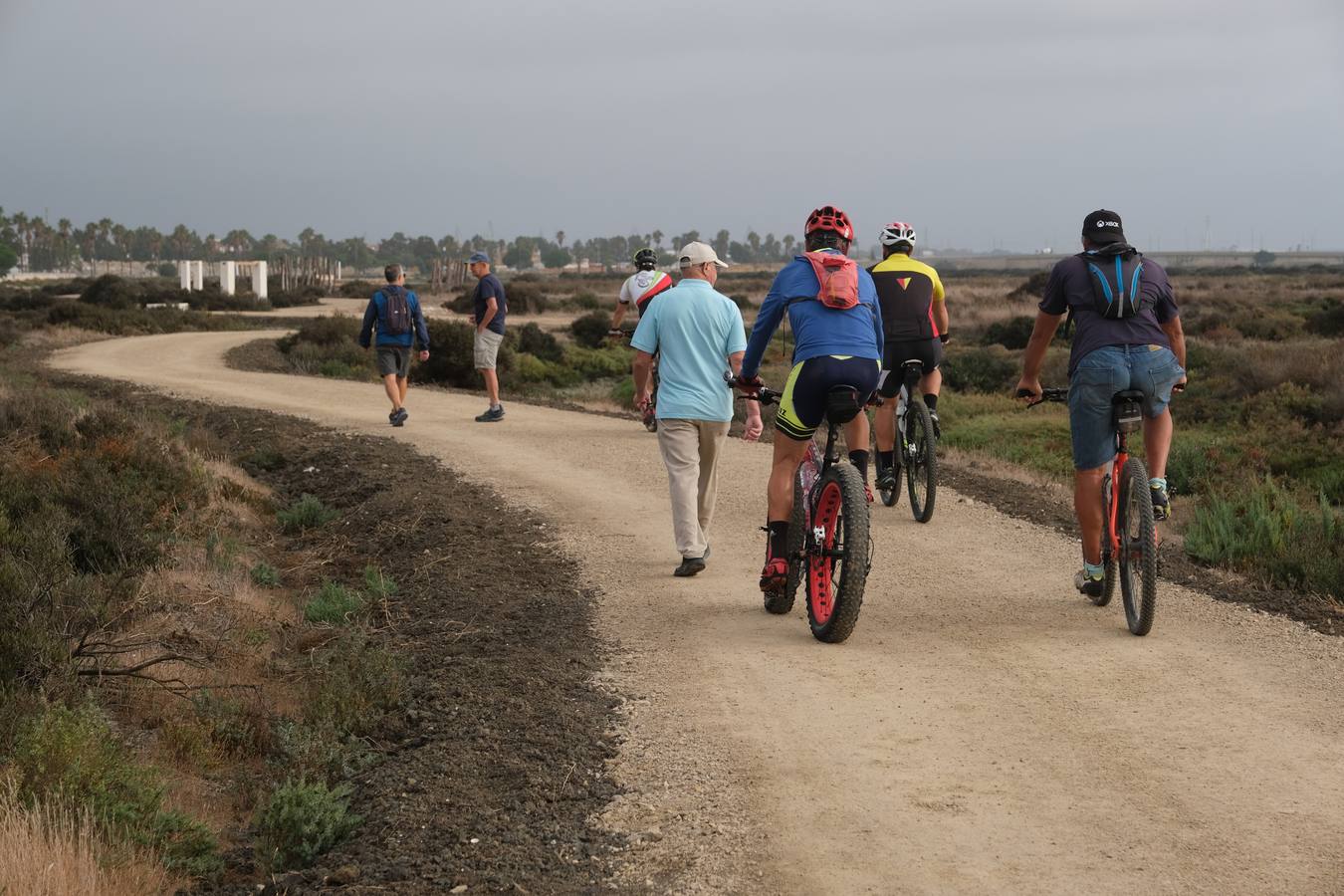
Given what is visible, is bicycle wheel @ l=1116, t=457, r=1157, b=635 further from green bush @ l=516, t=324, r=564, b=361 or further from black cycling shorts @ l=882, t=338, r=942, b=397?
green bush @ l=516, t=324, r=564, b=361

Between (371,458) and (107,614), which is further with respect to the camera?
A: (371,458)

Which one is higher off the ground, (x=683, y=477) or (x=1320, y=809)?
(x=683, y=477)

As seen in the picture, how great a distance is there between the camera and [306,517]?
498 inches

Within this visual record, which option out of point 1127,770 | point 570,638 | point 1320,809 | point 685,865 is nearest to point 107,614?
point 570,638

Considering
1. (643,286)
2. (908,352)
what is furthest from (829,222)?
(643,286)

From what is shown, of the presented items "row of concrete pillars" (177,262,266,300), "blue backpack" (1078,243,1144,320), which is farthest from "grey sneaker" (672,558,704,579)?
"row of concrete pillars" (177,262,266,300)

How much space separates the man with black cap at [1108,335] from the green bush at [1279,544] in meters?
1.85

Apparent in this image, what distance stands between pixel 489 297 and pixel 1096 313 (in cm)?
1073

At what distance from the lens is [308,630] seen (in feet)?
28.6

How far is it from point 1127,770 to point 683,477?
3799mm

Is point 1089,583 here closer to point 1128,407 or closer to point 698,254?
point 1128,407

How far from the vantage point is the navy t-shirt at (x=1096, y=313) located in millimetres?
7180

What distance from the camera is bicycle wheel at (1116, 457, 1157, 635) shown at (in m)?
6.99

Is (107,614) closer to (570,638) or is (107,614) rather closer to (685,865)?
(570,638)
